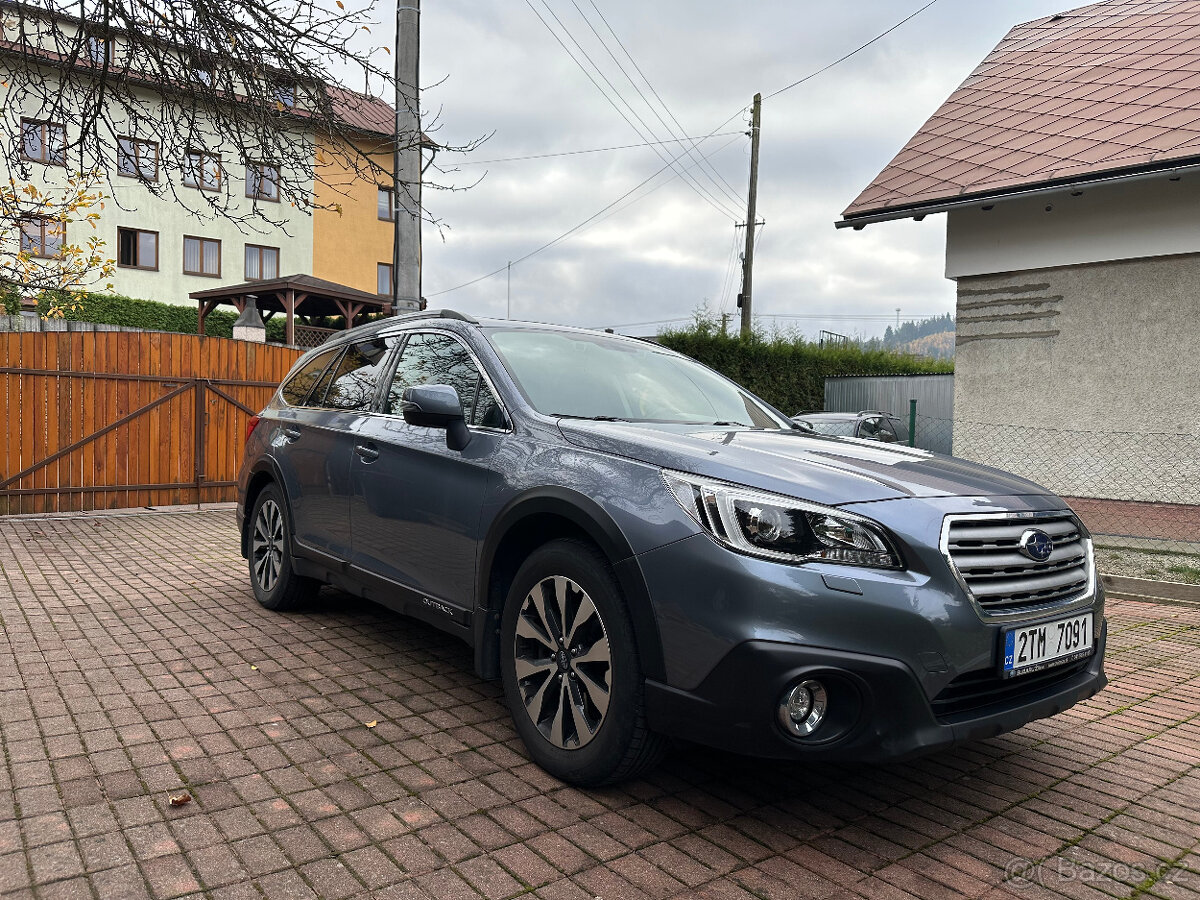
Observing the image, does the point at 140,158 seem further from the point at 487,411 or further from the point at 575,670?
the point at 575,670

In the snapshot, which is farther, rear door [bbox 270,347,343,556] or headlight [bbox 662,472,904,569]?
rear door [bbox 270,347,343,556]

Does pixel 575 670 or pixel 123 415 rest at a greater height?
pixel 123 415

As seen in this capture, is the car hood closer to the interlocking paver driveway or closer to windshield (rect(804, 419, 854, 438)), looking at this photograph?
the interlocking paver driveway

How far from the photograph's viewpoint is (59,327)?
75.2 ft

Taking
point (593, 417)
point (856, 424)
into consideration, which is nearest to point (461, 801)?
point (593, 417)

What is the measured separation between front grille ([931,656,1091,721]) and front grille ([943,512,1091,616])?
214 mm

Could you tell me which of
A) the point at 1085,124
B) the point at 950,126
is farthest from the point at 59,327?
the point at 1085,124

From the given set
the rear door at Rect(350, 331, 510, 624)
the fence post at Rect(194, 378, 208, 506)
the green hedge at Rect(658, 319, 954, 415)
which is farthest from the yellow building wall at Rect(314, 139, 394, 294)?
the rear door at Rect(350, 331, 510, 624)

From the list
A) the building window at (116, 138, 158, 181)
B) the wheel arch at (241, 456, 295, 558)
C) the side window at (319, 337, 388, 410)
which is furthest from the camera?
the building window at (116, 138, 158, 181)

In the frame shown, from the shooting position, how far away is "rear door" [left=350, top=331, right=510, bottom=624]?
3.65 meters

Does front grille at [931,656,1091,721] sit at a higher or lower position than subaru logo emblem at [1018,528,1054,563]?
lower

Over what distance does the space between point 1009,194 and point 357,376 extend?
779 cm

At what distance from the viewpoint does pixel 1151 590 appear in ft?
22.2

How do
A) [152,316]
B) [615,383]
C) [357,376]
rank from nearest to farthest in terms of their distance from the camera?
1. [615,383]
2. [357,376]
3. [152,316]
